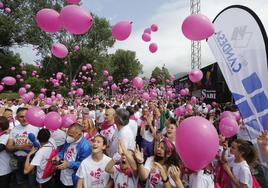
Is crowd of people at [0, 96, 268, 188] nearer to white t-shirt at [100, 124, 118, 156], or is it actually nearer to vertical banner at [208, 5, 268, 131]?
white t-shirt at [100, 124, 118, 156]

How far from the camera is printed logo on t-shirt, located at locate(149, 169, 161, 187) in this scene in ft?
9.25

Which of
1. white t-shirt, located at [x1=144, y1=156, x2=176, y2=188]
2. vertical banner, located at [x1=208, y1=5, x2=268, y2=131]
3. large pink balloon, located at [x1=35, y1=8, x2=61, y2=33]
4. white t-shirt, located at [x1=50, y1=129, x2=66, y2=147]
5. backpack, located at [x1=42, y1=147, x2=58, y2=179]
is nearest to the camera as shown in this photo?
white t-shirt, located at [x1=144, y1=156, x2=176, y2=188]

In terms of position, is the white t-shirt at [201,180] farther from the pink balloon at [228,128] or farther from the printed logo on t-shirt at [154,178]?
the pink balloon at [228,128]

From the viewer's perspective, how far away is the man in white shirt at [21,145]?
4.21 meters

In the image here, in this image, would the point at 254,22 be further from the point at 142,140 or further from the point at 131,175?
the point at 142,140

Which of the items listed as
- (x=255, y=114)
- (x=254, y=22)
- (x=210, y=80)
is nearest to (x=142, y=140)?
(x=255, y=114)

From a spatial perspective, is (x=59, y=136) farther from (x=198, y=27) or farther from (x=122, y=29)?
(x=198, y=27)

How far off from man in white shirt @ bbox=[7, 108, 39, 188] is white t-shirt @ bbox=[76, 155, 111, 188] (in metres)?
1.51

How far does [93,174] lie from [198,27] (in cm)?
234

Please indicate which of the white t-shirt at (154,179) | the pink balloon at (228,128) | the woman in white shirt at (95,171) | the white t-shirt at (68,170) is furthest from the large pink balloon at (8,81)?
the white t-shirt at (154,179)

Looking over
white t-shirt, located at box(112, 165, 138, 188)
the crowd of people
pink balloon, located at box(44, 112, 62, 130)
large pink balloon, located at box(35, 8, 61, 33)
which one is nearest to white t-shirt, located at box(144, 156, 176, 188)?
the crowd of people

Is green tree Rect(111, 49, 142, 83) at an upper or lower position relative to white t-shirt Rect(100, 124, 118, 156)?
upper

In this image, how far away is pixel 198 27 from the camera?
378cm

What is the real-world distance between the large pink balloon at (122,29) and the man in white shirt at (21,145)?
203cm
